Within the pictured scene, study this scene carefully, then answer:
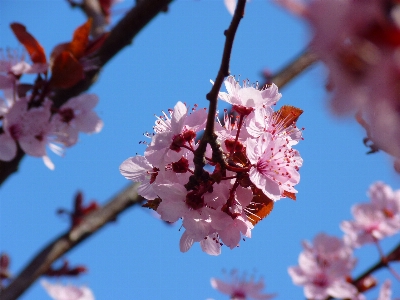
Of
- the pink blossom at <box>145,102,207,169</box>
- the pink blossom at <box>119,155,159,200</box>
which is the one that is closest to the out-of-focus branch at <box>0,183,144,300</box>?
the pink blossom at <box>119,155,159,200</box>

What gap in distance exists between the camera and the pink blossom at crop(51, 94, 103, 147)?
1611mm

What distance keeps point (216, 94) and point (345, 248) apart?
2.18 m

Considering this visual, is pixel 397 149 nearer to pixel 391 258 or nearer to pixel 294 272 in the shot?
pixel 391 258

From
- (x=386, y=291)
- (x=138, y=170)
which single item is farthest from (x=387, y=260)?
(x=138, y=170)

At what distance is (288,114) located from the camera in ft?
4.02

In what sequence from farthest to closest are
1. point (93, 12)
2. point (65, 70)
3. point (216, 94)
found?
1. point (93, 12)
2. point (65, 70)
3. point (216, 94)

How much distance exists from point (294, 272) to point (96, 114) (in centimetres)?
171

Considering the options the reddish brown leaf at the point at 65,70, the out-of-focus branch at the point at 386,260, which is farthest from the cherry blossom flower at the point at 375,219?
the reddish brown leaf at the point at 65,70

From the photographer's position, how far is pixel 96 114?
169 cm

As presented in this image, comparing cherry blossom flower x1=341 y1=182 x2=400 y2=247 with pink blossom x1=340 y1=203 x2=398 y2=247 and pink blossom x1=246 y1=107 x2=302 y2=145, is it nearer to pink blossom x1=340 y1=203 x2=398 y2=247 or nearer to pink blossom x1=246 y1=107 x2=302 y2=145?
pink blossom x1=340 y1=203 x2=398 y2=247

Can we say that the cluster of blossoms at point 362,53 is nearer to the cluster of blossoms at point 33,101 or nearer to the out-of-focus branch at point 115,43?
the cluster of blossoms at point 33,101

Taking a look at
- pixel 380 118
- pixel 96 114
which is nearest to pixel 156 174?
pixel 96 114

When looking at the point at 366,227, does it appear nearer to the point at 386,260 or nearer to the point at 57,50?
the point at 386,260

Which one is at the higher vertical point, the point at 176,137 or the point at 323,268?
the point at 323,268
